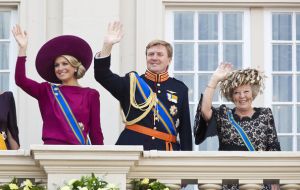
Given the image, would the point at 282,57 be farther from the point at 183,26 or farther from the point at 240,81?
the point at 240,81

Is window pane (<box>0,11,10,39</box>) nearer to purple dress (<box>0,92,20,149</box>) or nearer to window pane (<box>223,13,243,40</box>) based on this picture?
window pane (<box>223,13,243,40</box>)

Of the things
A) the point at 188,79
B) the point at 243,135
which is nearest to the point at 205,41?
the point at 188,79

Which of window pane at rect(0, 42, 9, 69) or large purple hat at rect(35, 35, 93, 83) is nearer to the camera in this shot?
large purple hat at rect(35, 35, 93, 83)

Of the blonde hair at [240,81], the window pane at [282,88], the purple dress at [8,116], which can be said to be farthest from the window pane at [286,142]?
the purple dress at [8,116]

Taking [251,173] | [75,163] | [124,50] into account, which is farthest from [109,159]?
[124,50]

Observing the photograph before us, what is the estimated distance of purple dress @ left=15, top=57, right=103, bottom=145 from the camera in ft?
44.6

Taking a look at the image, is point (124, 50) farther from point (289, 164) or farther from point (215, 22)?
point (289, 164)

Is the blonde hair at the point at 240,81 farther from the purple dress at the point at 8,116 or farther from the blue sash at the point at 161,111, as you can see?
the purple dress at the point at 8,116

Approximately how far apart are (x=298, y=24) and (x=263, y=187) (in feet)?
15.1

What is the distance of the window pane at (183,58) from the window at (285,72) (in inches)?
34.5

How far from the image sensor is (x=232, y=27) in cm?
1758

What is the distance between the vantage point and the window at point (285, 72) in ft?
57.0

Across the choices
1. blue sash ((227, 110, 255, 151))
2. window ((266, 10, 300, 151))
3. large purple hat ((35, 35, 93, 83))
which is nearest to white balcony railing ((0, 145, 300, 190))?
blue sash ((227, 110, 255, 151))

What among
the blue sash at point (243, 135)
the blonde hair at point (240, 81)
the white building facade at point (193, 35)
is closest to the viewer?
the blue sash at point (243, 135)
